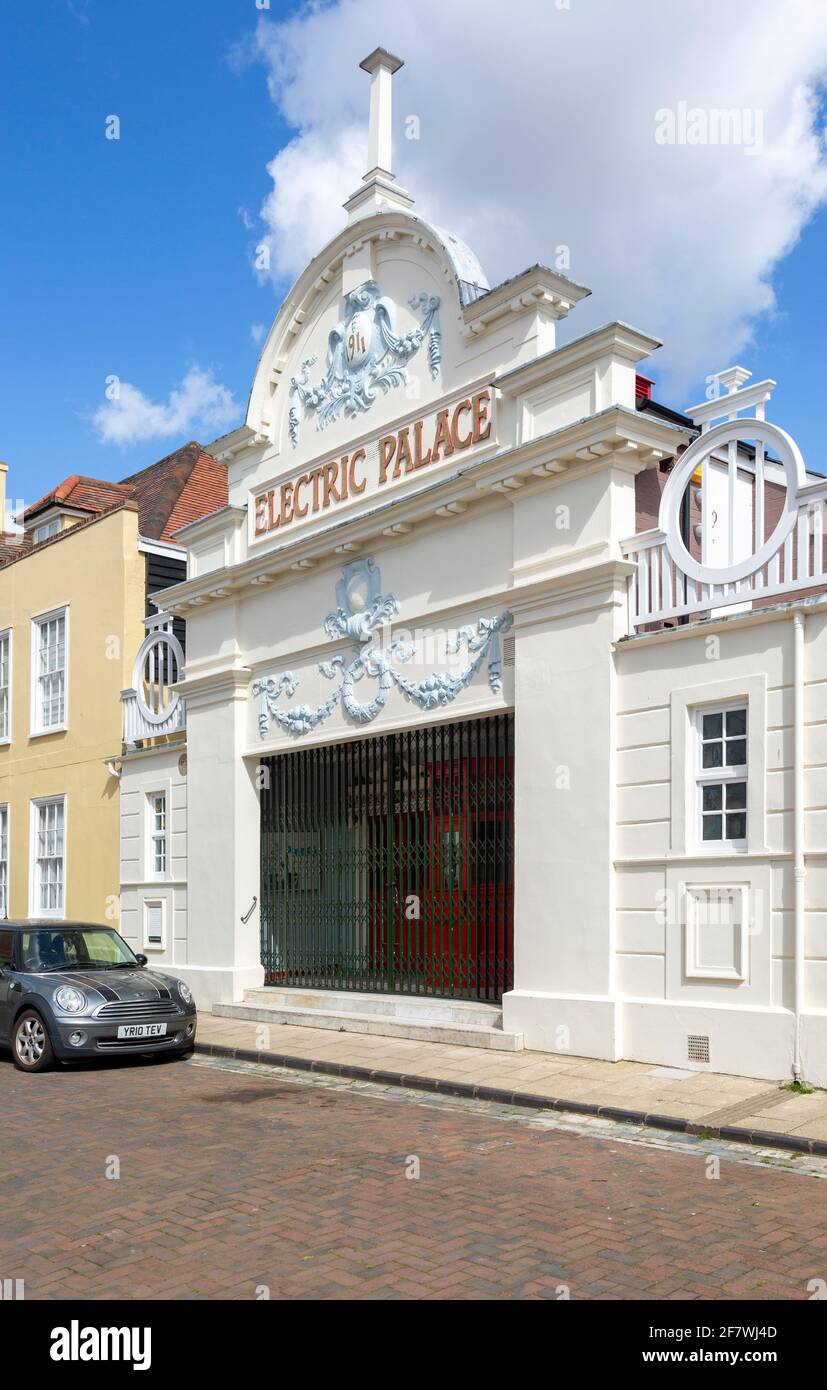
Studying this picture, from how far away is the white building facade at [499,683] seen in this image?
9.59 m

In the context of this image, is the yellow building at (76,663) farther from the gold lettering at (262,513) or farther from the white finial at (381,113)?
the white finial at (381,113)

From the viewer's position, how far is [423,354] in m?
13.3

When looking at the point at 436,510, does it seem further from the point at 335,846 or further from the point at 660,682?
the point at 335,846

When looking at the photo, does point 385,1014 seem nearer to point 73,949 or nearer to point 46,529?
point 73,949

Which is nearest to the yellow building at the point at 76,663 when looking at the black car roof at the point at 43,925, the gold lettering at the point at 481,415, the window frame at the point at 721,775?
the black car roof at the point at 43,925

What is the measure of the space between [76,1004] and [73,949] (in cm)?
131

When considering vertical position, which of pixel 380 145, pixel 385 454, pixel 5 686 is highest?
pixel 380 145

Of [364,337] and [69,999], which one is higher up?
[364,337]

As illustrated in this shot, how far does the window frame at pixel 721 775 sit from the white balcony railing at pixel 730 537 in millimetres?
840

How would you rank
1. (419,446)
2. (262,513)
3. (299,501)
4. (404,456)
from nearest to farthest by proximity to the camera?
(419,446)
(404,456)
(299,501)
(262,513)

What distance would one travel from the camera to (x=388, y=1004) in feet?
43.0

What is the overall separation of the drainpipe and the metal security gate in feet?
11.8

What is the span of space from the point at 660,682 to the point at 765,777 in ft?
4.30

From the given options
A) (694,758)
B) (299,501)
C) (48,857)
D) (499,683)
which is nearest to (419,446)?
(299,501)
